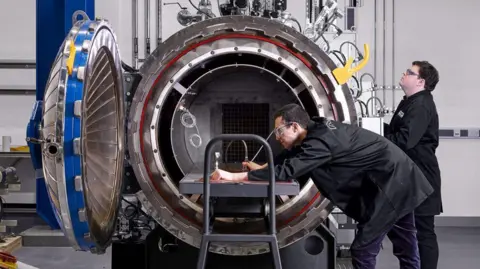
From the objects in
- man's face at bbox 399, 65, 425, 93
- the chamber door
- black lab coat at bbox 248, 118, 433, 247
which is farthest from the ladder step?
man's face at bbox 399, 65, 425, 93

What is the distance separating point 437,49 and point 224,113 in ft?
9.35

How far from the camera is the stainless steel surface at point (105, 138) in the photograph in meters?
1.99

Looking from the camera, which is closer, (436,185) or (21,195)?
(436,185)

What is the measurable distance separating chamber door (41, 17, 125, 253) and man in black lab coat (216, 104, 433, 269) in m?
0.60

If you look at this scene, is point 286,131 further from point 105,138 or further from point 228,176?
point 105,138

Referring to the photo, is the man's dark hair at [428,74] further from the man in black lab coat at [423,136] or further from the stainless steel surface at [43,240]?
the stainless steel surface at [43,240]

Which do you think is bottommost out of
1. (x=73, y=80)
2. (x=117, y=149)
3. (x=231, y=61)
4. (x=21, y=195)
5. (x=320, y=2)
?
(x=21, y=195)

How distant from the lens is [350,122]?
86.3 inches

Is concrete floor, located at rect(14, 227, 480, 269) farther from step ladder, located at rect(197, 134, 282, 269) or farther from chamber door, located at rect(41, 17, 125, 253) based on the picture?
step ladder, located at rect(197, 134, 282, 269)

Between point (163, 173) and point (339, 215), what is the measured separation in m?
1.55

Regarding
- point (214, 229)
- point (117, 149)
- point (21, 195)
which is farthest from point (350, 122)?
Answer: point (21, 195)

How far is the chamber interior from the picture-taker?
2553mm

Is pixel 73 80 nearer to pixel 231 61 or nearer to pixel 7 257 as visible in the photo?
pixel 231 61

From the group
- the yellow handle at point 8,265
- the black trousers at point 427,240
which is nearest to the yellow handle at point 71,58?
the yellow handle at point 8,265
